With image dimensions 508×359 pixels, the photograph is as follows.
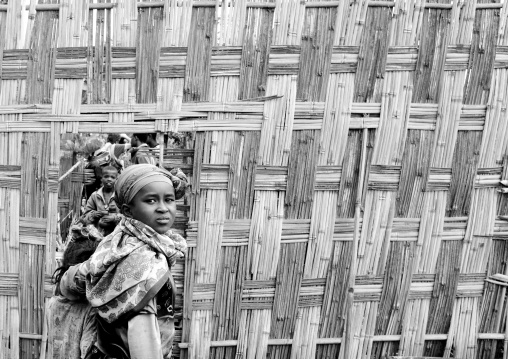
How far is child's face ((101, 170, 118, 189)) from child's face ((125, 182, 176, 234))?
331 cm

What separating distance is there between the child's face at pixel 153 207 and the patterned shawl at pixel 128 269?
0.03m

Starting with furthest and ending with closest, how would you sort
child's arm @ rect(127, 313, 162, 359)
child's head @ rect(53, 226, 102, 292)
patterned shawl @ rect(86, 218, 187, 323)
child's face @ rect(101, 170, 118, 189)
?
1. child's face @ rect(101, 170, 118, 189)
2. child's head @ rect(53, 226, 102, 292)
3. patterned shawl @ rect(86, 218, 187, 323)
4. child's arm @ rect(127, 313, 162, 359)

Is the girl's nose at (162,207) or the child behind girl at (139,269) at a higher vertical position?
the girl's nose at (162,207)

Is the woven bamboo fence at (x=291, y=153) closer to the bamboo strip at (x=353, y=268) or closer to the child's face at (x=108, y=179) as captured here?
the bamboo strip at (x=353, y=268)

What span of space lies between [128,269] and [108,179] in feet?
11.5

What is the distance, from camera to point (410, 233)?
461 centimetres

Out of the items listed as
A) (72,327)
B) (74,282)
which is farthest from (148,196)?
(72,327)

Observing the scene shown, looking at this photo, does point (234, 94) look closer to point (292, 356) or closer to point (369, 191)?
point (369, 191)

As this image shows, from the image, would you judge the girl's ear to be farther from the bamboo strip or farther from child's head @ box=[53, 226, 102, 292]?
the bamboo strip

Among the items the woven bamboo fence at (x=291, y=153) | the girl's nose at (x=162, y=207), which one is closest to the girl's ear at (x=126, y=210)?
the girl's nose at (x=162, y=207)

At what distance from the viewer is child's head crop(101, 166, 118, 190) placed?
19.4 ft

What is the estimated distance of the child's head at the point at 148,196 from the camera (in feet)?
8.70

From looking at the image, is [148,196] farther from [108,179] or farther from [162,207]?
[108,179]

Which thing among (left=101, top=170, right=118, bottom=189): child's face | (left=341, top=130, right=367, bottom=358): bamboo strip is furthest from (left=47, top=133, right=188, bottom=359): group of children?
(left=101, top=170, right=118, bottom=189): child's face
